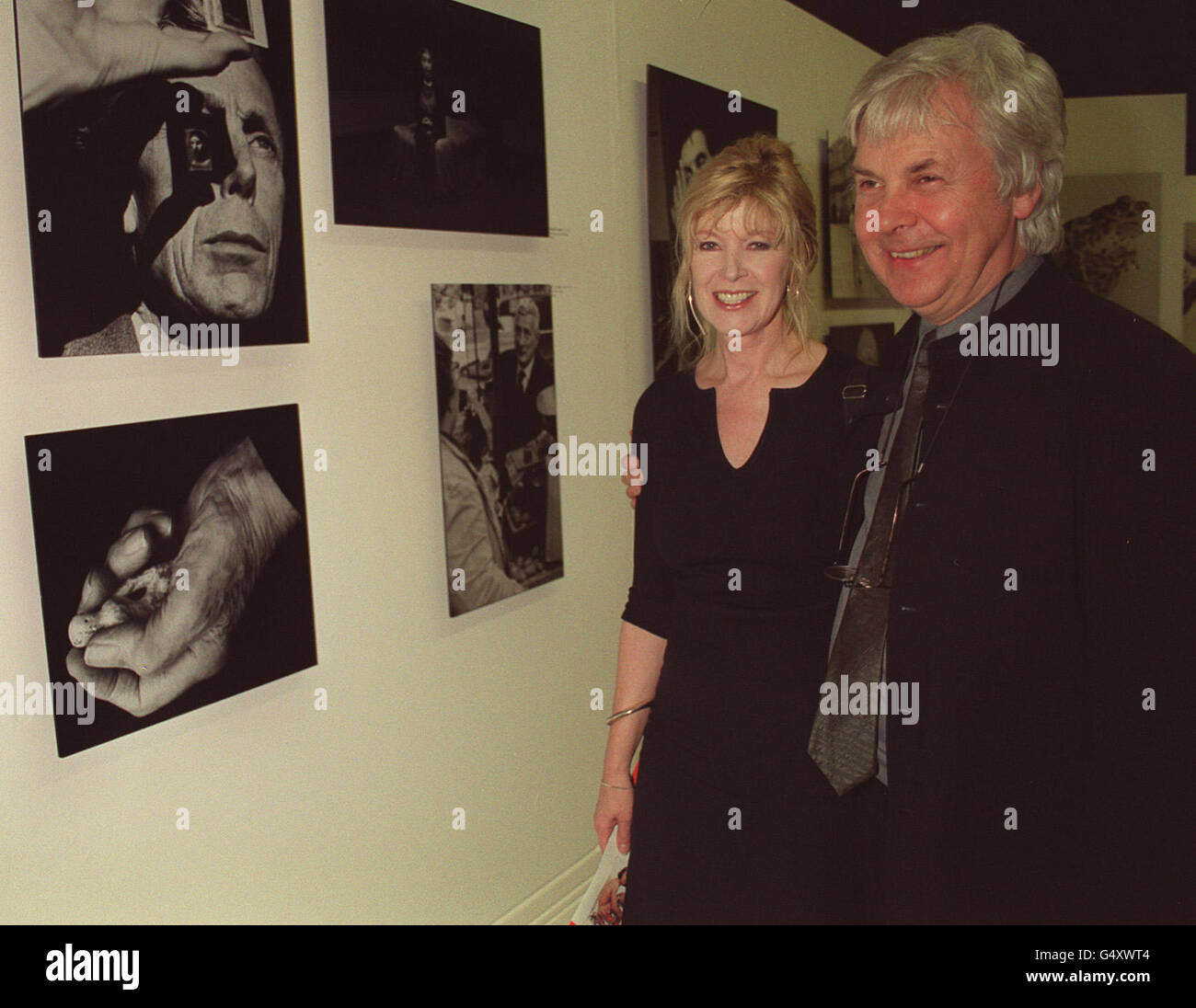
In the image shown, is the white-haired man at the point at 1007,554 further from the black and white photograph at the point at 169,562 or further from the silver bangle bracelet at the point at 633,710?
the black and white photograph at the point at 169,562

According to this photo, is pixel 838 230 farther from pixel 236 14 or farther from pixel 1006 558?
pixel 1006 558

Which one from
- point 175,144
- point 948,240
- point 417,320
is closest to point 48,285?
point 175,144

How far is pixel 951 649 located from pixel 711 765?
0.56 m

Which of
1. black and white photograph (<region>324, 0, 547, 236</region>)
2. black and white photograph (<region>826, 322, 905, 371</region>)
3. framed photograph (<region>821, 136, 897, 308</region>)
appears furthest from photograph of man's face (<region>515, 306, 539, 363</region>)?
framed photograph (<region>821, 136, 897, 308</region>)

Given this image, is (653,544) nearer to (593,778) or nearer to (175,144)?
(175,144)

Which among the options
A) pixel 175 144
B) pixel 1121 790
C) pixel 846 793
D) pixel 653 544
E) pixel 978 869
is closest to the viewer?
pixel 1121 790

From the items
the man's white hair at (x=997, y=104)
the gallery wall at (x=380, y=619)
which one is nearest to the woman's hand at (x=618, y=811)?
the gallery wall at (x=380, y=619)

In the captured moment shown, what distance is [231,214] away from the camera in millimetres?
1798

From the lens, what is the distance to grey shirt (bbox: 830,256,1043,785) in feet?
4.50

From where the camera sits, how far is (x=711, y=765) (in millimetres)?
1756

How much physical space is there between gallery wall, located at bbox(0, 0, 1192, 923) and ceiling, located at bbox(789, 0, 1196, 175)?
1.58m

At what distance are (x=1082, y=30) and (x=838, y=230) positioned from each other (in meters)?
1.65

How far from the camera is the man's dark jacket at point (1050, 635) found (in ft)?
3.87

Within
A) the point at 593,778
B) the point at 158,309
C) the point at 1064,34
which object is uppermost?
the point at 1064,34
